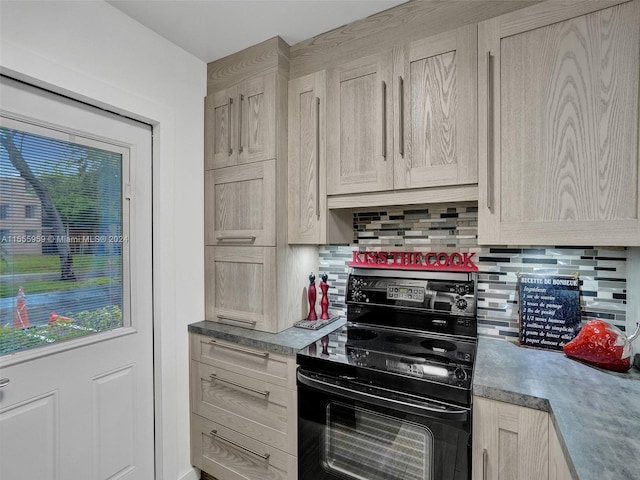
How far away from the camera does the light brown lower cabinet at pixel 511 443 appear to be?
0.98 m

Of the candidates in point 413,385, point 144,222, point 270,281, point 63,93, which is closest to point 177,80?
point 63,93

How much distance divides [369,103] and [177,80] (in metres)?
1.13

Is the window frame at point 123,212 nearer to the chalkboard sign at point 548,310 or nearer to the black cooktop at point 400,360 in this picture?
the black cooktop at point 400,360

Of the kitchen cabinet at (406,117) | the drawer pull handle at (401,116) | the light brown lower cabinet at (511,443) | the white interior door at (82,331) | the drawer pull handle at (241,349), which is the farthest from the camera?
the drawer pull handle at (241,349)

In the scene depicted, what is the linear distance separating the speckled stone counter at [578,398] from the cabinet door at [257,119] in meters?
1.44

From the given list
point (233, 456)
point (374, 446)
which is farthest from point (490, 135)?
point (233, 456)

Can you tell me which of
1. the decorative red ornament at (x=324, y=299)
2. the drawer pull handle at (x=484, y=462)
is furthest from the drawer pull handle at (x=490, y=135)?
the decorative red ornament at (x=324, y=299)

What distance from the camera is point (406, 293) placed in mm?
1676

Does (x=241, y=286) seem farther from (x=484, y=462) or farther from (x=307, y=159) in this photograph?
(x=484, y=462)

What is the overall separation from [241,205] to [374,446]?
4.43 feet

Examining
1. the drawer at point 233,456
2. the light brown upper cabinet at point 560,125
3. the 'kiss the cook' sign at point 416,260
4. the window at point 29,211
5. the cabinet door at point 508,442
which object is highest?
the light brown upper cabinet at point 560,125

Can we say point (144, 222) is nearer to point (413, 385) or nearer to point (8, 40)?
point (8, 40)

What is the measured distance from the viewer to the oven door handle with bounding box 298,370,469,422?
107cm

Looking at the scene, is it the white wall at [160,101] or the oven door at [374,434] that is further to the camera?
the white wall at [160,101]
